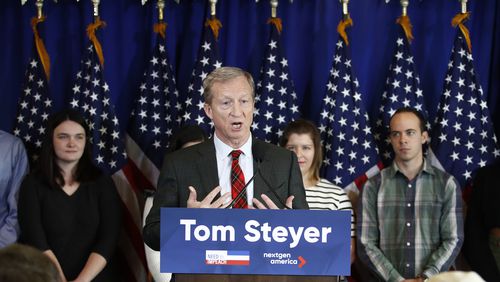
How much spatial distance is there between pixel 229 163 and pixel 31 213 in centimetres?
211

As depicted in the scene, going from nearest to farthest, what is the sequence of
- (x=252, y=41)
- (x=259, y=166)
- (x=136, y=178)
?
(x=259, y=166), (x=136, y=178), (x=252, y=41)

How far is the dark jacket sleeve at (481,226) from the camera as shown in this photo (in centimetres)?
488

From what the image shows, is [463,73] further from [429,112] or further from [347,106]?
[347,106]

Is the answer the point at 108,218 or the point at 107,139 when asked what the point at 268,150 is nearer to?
the point at 108,218

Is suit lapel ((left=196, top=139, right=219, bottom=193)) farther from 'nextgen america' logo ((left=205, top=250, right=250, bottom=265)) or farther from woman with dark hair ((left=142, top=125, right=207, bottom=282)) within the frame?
woman with dark hair ((left=142, top=125, right=207, bottom=282))

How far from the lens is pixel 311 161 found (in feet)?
16.1

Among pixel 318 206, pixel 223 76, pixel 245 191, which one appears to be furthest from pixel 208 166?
pixel 318 206

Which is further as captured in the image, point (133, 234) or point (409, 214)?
point (133, 234)

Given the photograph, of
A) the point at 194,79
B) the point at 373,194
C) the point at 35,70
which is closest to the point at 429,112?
the point at 373,194

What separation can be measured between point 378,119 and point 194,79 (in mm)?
1221

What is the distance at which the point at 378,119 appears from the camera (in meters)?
5.41

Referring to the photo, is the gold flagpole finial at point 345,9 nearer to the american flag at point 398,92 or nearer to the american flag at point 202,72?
the american flag at point 398,92

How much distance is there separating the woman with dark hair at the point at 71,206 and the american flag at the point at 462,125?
2.08m

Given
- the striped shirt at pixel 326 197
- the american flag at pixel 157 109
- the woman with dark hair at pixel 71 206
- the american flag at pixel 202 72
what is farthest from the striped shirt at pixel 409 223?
the woman with dark hair at pixel 71 206
